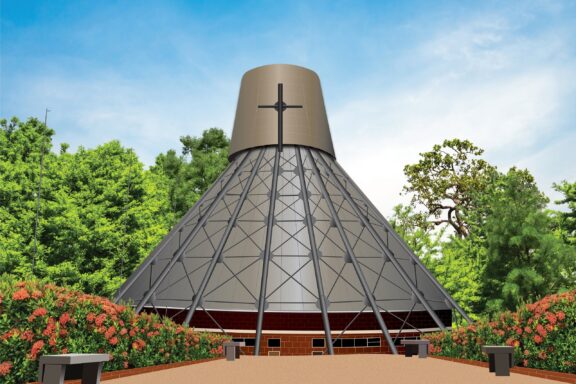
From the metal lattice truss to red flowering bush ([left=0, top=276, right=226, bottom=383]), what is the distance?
4292 mm

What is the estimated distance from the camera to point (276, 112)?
2759 centimetres

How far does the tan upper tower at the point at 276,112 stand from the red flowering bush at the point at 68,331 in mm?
13605

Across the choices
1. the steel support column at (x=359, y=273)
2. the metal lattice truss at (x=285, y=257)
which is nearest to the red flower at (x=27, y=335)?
the metal lattice truss at (x=285, y=257)

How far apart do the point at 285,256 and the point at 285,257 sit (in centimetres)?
5

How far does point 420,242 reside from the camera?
117 ft

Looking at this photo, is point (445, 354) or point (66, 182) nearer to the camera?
point (445, 354)

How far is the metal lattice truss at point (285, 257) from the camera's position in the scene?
21.0m

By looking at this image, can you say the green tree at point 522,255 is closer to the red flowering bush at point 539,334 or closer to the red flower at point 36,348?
the red flowering bush at point 539,334

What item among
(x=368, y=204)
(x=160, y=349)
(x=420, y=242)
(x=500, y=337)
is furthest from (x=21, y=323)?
(x=420, y=242)

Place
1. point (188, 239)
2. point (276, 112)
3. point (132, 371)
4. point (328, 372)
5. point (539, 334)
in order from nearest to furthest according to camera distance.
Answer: point (132, 371) < point (539, 334) < point (328, 372) < point (188, 239) < point (276, 112)

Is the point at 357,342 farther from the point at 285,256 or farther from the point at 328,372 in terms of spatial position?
the point at 328,372

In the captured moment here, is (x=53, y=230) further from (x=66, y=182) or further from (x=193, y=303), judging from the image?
(x=193, y=303)

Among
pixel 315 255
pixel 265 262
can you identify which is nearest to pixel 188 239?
pixel 265 262

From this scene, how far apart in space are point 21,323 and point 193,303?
876cm
